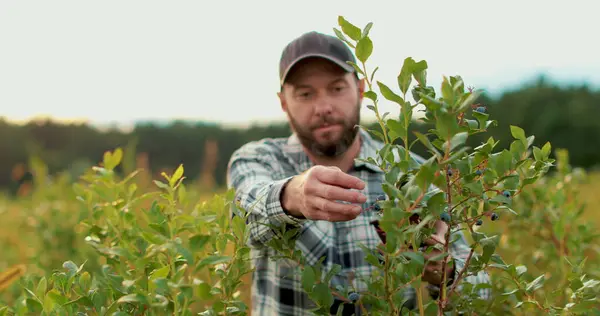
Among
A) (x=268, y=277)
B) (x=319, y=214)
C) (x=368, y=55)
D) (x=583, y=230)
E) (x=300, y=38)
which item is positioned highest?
(x=300, y=38)

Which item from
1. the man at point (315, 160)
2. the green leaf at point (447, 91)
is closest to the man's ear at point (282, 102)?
the man at point (315, 160)

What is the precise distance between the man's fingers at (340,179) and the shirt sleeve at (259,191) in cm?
15

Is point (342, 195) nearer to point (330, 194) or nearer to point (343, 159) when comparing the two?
point (330, 194)

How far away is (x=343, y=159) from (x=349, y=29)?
3.90 feet

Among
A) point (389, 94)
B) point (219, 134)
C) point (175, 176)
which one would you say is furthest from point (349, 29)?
point (219, 134)

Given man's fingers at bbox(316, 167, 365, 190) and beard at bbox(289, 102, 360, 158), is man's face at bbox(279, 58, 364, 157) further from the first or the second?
man's fingers at bbox(316, 167, 365, 190)

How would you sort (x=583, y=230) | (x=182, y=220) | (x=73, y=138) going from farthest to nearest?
(x=73, y=138) < (x=583, y=230) < (x=182, y=220)

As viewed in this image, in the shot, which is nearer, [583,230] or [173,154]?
[583,230]

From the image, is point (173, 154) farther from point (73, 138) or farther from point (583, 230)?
point (583, 230)

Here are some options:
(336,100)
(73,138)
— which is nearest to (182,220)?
(336,100)

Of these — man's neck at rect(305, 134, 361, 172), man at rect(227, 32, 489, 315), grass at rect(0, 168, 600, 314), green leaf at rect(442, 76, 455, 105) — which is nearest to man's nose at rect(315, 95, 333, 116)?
man at rect(227, 32, 489, 315)

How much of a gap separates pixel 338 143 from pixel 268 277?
22.4 inches

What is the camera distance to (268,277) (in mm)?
2104

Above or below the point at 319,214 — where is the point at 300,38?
above
